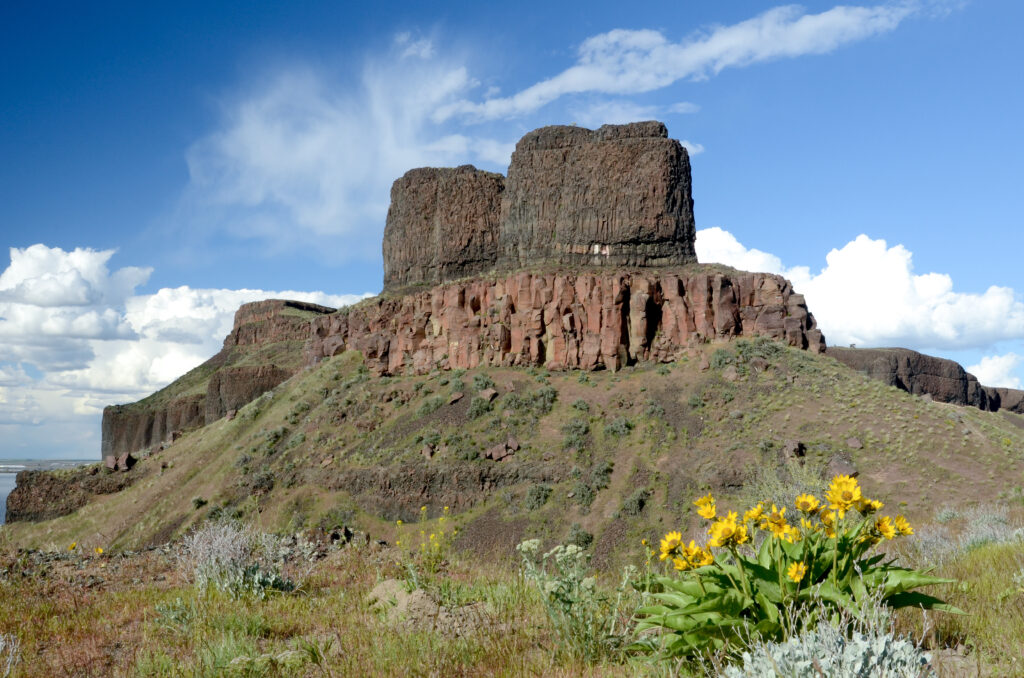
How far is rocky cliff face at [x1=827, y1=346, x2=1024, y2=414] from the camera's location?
82438 millimetres

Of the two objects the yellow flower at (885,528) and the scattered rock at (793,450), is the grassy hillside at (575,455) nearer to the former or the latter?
the scattered rock at (793,450)

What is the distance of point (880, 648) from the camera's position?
3.24 metres

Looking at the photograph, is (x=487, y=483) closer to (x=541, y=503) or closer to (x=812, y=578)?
(x=541, y=503)

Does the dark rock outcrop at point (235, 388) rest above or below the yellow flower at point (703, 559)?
above

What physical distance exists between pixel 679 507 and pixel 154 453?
50.4 metres

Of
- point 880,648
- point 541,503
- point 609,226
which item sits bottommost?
point 541,503

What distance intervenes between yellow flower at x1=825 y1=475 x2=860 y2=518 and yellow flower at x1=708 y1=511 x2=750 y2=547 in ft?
1.88

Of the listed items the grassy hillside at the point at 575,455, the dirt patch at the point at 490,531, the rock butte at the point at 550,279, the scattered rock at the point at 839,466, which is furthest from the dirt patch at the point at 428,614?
the rock butte at the point at 550,279

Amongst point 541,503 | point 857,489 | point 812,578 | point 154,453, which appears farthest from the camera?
point 154,453

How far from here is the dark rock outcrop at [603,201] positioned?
54688 mm

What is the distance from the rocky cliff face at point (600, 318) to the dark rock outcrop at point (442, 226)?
10866 millimetres

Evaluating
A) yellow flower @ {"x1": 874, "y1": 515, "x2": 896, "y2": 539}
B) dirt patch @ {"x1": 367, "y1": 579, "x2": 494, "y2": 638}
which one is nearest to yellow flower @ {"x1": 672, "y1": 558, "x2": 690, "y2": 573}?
yellow flower @ {"x1": 874, "y1": 515, "x2": 896, "y2": 539}

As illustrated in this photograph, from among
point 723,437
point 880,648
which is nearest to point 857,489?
point 880,648

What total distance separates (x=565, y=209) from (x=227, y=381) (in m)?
41.5
